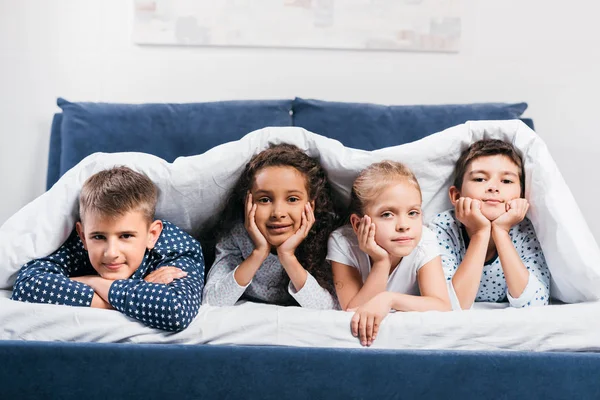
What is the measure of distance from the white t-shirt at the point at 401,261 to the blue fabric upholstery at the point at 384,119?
1.44ft

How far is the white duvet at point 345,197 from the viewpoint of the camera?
1256 millimetres

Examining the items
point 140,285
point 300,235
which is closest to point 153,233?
point 140,285

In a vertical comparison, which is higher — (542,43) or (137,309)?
(542,43)

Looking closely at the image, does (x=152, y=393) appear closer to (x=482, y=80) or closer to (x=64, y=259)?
(x=64, y=259)

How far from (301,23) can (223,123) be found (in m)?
0.50

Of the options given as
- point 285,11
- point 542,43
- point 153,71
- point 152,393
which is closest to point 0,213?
point 153,71

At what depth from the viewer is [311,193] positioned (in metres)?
1.57

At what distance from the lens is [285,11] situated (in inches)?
86.0

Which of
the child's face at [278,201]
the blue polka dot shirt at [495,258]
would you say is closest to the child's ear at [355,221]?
the child's face at [278,201]

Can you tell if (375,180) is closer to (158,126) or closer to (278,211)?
(278,211)

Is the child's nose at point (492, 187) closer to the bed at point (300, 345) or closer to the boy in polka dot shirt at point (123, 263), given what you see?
the bed at point (300, 345)

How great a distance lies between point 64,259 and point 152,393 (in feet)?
1.51

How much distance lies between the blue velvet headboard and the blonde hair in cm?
36

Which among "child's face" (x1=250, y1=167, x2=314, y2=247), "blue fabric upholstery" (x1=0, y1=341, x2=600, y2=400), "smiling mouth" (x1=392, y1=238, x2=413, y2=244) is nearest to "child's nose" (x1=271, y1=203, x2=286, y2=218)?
"child's face" (x1=250, y1=167, x2=314, y2=247)
